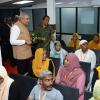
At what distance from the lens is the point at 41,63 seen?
4.84 metres

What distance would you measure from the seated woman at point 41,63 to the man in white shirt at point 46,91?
1.32m

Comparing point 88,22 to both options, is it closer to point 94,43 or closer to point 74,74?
point 94,43

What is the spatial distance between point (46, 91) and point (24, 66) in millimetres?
1737

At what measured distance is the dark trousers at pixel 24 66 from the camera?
4930mm

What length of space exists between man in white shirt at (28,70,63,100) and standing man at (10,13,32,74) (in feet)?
4.87

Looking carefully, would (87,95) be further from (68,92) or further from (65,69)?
(65,69)

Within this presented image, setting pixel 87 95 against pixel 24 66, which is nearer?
pixel 87 95

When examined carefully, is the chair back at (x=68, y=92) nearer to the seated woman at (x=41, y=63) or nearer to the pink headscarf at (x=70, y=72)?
the pink headscarf at (x=70, y=72)

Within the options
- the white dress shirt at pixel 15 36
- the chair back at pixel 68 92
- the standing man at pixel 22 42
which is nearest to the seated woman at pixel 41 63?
the standing man at pixel 22 42

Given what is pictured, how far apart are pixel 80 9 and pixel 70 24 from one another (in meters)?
0.71

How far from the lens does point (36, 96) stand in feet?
11.0

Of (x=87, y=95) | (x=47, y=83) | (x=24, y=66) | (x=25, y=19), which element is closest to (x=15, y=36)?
(x=25, y=19)

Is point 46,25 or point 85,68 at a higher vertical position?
point 46,25

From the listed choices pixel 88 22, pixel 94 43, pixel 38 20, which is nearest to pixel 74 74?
pixel 94 43
